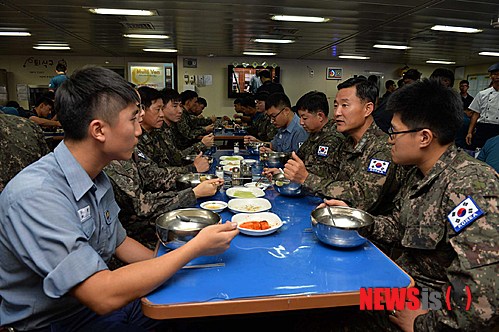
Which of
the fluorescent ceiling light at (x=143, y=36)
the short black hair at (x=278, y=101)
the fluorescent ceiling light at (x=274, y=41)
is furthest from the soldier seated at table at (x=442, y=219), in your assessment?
the fluorescent ceiling light at (x=143, y=36)

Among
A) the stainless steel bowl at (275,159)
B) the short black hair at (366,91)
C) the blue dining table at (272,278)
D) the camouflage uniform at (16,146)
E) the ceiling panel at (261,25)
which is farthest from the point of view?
the ceiling panel at (261,25)

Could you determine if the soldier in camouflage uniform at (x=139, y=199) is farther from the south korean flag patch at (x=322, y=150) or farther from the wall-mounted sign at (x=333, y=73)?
the wall-mounted sign at (x=333, y=73)

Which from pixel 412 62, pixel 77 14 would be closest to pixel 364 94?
pixel 77 14

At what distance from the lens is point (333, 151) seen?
10.1 feet

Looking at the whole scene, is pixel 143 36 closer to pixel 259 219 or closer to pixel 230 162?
pixel 230 162

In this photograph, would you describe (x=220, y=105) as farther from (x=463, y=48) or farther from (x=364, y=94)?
(x=364, y=94)

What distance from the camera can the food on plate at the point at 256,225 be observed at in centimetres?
168

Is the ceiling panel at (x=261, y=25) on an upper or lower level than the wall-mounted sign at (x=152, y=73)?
upper

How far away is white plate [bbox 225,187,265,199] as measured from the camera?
91.0 inches

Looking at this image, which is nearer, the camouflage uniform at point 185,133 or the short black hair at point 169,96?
the short black hair at point 169,96

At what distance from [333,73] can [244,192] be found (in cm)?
886

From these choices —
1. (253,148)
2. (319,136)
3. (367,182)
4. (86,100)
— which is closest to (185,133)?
(253,148)

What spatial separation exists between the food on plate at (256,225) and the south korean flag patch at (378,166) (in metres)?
0.81

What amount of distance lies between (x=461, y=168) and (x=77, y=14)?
17.0 ft
